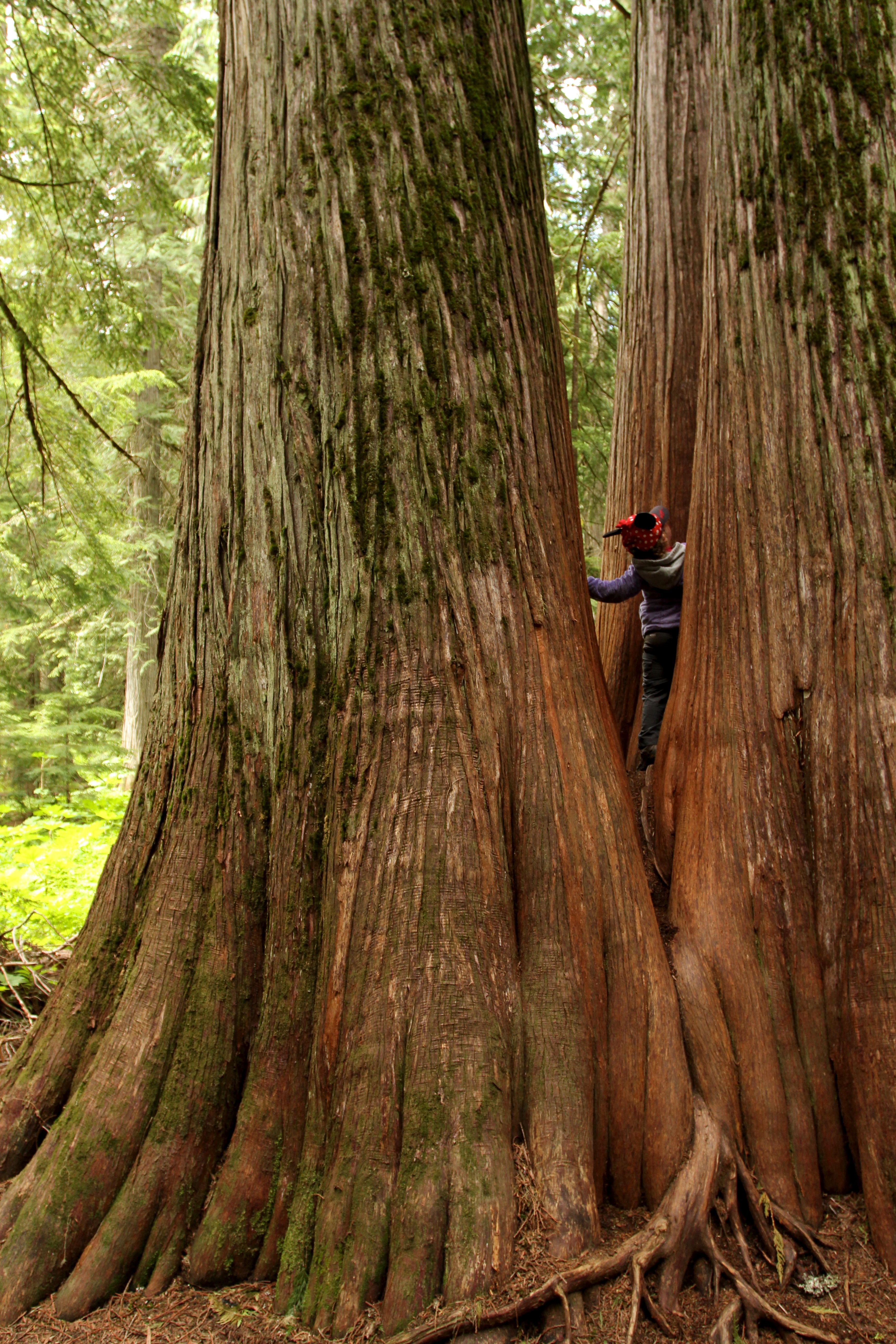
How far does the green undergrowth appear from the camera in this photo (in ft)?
17.6

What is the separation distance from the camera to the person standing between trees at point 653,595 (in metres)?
3.94

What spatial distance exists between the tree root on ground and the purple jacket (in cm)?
240

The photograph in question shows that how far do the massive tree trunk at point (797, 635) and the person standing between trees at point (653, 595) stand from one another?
789 millimetres

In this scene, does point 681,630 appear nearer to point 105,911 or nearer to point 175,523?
point 175,523

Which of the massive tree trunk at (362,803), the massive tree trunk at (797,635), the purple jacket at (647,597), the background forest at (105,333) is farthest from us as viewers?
the background forest at (105,333)

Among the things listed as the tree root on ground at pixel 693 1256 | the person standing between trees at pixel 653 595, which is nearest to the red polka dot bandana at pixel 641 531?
the person standing between trees at pixel 653 595

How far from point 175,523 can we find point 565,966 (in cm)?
201

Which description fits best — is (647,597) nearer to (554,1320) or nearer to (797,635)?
(797,635)

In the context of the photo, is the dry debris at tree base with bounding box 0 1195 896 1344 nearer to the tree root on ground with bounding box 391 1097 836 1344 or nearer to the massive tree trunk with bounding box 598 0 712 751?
the tree root on ground with bounding box 391 1097 836 1344

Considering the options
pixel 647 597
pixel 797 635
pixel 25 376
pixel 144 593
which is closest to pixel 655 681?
pixel 647 597

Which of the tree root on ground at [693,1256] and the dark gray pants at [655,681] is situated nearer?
the tree root on ground at [693,1256]

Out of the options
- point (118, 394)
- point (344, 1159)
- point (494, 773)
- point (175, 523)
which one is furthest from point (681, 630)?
point (118, 394)

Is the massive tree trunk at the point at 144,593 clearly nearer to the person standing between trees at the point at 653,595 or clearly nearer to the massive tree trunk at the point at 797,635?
the person standing between trees at the point at 653,595

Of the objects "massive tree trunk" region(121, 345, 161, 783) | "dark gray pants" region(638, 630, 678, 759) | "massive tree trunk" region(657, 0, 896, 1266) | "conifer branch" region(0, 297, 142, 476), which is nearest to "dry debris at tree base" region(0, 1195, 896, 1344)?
"massive tree trunk" region(657, 0, 896, 1266)
